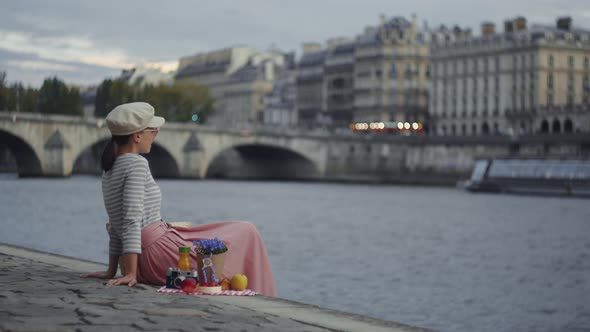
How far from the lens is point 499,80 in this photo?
115812 millimetres

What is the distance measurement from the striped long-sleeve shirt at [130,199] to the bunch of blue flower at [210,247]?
1.58 feet

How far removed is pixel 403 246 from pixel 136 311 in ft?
102

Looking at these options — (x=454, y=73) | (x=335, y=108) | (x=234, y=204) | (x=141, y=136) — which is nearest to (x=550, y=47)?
(x=454, y=73)

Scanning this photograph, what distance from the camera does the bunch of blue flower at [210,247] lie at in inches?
387

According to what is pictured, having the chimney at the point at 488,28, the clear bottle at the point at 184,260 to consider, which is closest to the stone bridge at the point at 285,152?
the chimney at the point at 488,28

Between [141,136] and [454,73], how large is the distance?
114 meters

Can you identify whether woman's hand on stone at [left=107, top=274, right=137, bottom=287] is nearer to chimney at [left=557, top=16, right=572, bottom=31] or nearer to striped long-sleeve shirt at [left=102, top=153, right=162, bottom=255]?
striped long-sleeve shirt at [left=102, top=153, right=162, bottom=255]

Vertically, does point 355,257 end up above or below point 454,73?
below

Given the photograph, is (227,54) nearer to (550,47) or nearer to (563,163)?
(550,47)

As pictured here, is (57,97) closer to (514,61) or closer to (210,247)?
(210,247)

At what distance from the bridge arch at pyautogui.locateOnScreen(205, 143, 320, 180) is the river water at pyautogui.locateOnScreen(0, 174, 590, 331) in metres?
36.8

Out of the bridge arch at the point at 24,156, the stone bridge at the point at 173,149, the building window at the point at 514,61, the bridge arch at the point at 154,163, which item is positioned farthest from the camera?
the building window at the point at 514,61

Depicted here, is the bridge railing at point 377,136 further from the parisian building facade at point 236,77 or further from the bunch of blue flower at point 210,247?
the bunch of blue flower at point 210,247

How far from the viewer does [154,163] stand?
104 m
